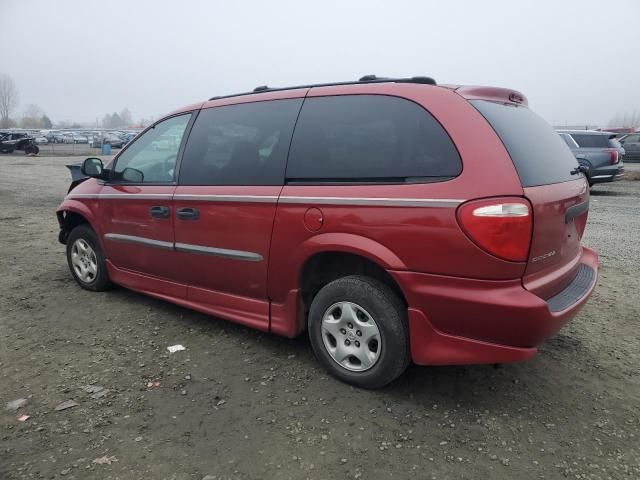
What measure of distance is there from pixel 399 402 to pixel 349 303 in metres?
0.64

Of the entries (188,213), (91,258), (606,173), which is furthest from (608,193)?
(91,258)

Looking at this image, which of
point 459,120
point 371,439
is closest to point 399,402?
point 371,439

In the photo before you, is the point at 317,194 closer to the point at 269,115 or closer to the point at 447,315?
the point at 269,115

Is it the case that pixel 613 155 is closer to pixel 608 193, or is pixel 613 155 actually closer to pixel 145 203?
pixel 608 193

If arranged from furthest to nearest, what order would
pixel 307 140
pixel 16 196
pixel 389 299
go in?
pixel 16 196 → pixel 307 140 → pixel 389 299

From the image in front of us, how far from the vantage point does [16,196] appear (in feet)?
37.9

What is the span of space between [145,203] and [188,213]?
0.56 meters

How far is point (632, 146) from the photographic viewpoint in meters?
22.9

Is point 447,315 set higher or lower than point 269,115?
lower

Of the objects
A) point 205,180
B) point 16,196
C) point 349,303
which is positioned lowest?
point 16,196

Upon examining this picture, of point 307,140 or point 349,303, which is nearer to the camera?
point 349,303

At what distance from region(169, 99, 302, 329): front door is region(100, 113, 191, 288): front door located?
0.52 feet

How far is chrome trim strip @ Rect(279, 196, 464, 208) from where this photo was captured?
244 centimetres

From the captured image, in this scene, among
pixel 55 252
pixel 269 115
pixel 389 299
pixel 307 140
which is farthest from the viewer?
pixel 55 252
